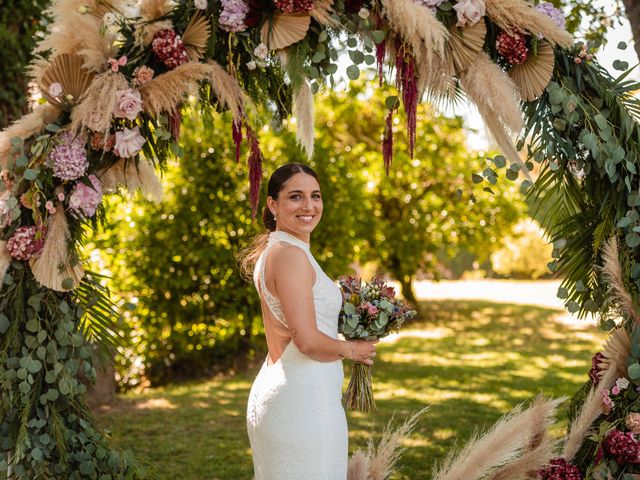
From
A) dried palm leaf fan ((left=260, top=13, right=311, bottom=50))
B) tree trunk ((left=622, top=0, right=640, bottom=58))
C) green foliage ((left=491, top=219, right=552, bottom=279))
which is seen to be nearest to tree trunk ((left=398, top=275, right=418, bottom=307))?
green foliage ((left=491, top=219, right=552, bottom=279))

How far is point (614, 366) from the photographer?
10.6 feet

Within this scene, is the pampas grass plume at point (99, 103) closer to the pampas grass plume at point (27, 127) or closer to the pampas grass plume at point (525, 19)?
the pampas grass plume at point (27, 127)

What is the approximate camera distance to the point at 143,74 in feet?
9.51

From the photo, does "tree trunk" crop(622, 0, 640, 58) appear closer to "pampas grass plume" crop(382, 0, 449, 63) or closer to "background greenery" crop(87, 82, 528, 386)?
"pampas grass plume" crop(382, 0, 449, 63)

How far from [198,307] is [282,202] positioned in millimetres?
6166

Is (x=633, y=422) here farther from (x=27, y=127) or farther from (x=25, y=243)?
(x=27, y=127)

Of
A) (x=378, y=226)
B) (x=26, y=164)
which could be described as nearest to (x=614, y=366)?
(x=26, y=164)

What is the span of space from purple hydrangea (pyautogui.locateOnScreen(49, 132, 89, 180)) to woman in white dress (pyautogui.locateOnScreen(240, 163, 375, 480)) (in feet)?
2.74

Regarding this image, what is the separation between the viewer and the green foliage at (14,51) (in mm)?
5812

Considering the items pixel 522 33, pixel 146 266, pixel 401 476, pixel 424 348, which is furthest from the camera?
pixel 424 348

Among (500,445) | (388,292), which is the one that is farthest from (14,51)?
(500,445)

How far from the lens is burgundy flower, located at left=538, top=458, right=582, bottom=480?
10.4 feet

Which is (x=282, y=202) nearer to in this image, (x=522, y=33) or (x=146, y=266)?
(x=522, y=33)

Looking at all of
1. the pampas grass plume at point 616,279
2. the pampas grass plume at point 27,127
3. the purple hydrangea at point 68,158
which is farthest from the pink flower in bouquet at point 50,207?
the pampas grass plume at point 616,279
